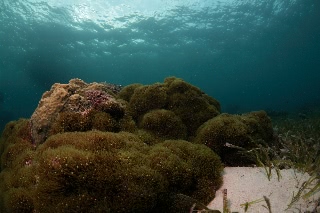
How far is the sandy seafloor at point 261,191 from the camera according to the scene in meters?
3.69

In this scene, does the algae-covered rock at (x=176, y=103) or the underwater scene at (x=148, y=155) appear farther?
the algae-covered rock at (x=176, y=103)

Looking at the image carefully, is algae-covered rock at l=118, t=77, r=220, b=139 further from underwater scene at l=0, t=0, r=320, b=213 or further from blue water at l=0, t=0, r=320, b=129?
blue water at l=0, t=0, r=320, b=129

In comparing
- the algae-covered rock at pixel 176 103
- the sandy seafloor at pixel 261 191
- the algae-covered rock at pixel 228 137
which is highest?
the algae-covered rock at pixel 176 103

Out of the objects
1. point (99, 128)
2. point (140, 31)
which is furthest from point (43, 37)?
point (99, 128)

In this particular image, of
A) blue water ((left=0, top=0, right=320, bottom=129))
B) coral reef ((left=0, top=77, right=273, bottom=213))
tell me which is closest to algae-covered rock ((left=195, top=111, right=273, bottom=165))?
coral reef ((left=0, top=77, right=273, bottom=213))

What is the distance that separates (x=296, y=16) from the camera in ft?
145

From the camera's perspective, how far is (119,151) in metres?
4.18

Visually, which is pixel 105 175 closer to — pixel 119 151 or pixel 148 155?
pixel 119 151

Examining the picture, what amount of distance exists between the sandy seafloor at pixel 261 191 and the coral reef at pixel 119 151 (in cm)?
35

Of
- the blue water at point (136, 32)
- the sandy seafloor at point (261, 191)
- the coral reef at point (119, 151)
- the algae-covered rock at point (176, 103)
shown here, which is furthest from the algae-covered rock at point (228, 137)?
the blue water at point (136, 32)

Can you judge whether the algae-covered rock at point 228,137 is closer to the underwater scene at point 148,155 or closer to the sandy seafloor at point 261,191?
the underwater scene at point 148,155

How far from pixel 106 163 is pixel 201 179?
2.16m

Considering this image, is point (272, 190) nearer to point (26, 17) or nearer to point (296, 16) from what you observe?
point (26, 17)

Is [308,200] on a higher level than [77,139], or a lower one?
lower
